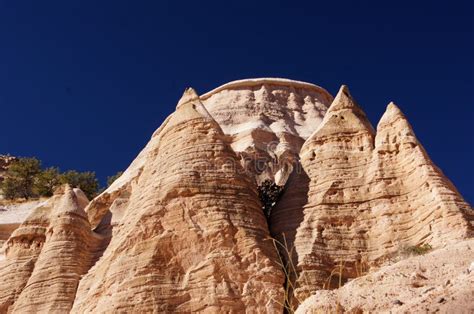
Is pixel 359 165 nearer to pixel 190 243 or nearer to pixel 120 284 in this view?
pixel 190 243

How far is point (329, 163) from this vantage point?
19188mm

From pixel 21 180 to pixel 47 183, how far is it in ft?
14.0

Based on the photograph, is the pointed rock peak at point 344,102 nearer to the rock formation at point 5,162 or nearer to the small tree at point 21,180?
the small tree at point 21,180

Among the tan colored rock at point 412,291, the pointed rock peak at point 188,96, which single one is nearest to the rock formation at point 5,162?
the pointed rock peak at point 188,96

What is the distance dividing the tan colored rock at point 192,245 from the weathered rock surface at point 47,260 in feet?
5.42

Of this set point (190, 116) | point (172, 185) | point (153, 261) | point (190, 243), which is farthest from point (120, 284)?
point (190, 116)

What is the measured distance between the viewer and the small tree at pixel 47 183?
54797 mm

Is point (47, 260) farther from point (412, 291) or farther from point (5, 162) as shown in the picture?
point (5, 162)

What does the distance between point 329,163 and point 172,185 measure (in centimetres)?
499

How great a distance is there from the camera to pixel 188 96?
21.9m

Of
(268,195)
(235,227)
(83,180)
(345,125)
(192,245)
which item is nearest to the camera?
(192,245)

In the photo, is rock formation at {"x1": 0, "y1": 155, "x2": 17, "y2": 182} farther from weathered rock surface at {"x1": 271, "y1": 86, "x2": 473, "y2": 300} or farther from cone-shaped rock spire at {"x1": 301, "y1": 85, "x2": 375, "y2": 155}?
weathered rock surface at {"x1": 271, "y1": 86, "x2": 473, "y2": 300}

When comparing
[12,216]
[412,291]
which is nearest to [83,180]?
[12,216]

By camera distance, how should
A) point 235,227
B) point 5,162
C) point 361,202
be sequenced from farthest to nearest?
point 5,162 → point 361,202 → point 235,227
